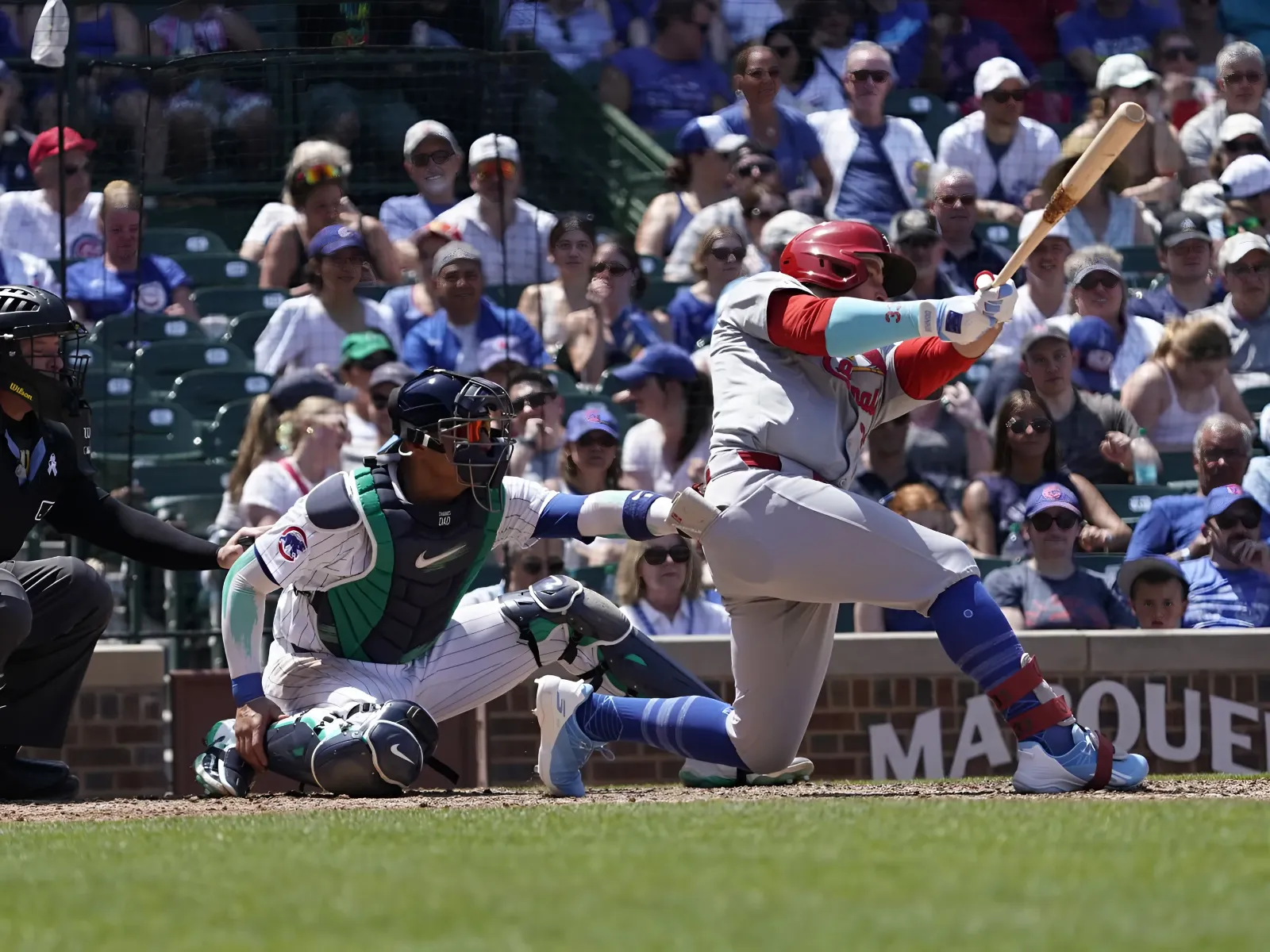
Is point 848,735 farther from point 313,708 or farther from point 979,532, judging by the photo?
point 313,708

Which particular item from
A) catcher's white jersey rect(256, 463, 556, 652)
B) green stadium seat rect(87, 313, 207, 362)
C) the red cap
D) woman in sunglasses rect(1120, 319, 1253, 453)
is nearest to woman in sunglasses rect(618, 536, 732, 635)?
catcher's white jersey rect(256, 463, 556, 652)

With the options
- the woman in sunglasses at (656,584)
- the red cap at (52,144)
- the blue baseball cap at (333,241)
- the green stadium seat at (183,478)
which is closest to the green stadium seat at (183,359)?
the blue baseball cap at (333,241)

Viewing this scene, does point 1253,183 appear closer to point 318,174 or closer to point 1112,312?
point 1112,312

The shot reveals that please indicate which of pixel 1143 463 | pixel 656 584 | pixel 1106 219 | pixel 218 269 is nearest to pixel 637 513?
pixel 656 584

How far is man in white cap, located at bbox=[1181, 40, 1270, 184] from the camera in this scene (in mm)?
12055

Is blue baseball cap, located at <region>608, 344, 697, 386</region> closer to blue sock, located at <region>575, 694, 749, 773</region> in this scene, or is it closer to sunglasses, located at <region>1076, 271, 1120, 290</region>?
sunglasses, located at <region>1076, 271, 1120, 290</region>

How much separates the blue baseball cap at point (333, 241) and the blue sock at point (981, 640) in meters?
5.22

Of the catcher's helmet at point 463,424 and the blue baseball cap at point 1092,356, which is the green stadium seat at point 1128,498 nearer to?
the blue baseball cap at point 1092,356

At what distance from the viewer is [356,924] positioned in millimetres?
3561

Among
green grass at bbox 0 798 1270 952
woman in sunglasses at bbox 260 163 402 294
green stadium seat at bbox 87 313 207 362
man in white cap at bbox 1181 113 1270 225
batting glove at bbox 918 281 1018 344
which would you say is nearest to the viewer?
green grass at bbox 0 798 1270 952

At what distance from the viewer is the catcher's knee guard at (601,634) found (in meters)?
6.60

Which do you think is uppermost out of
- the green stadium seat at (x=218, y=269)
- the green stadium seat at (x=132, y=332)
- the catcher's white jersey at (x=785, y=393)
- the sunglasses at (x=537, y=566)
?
the green stadium seat at (x=218, y=269)

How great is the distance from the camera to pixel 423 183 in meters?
11.0

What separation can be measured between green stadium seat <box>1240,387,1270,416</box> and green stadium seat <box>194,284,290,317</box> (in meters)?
4.74
